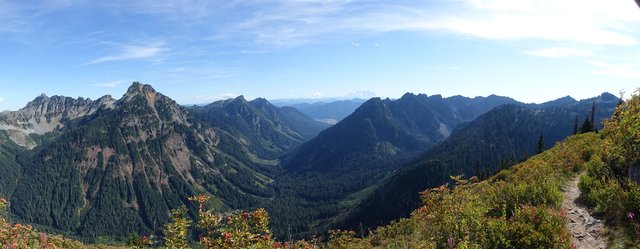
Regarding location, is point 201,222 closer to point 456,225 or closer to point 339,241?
point 456,225

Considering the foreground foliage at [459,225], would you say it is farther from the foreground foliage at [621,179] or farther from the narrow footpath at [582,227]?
the foreground foliage at [621,179]

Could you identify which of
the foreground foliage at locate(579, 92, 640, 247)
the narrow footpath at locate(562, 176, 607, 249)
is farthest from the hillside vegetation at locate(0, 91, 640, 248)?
the narrow footpath at locate(562, 176, 607, 249)

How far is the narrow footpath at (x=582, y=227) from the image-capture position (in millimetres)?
15103

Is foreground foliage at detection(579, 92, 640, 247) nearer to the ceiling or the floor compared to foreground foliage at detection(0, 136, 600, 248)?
nearer to the ceiling

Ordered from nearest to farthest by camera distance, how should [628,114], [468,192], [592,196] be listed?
1. [628,114]
2. [592,196]
3. [468,192]

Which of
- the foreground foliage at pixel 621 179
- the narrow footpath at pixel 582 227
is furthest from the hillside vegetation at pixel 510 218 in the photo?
the narrow footpath at pixel 582 227

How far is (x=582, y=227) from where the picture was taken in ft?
54.4

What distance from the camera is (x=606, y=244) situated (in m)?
14.4

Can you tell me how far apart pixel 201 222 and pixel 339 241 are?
15.1 m

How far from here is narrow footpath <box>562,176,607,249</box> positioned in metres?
15.1

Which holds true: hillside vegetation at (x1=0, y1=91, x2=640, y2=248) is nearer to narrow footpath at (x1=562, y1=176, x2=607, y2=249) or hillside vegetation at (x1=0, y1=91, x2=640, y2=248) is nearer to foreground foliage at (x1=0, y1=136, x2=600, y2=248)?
foreground foliage at (x1=0, y1=136, x2=600, y2=248)

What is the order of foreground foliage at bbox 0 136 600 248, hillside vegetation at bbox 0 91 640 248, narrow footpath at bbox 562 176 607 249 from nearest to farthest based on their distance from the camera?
1. foreground foliage at bbox 0 136 600 248
2. hillside vegetation at bbox 0 91 640 248
3. narrow footpath at bbox 562 176 607 249

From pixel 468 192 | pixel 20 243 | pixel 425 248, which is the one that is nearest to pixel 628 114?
pixel 468 192

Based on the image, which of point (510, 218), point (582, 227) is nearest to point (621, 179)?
point (582, 227)
